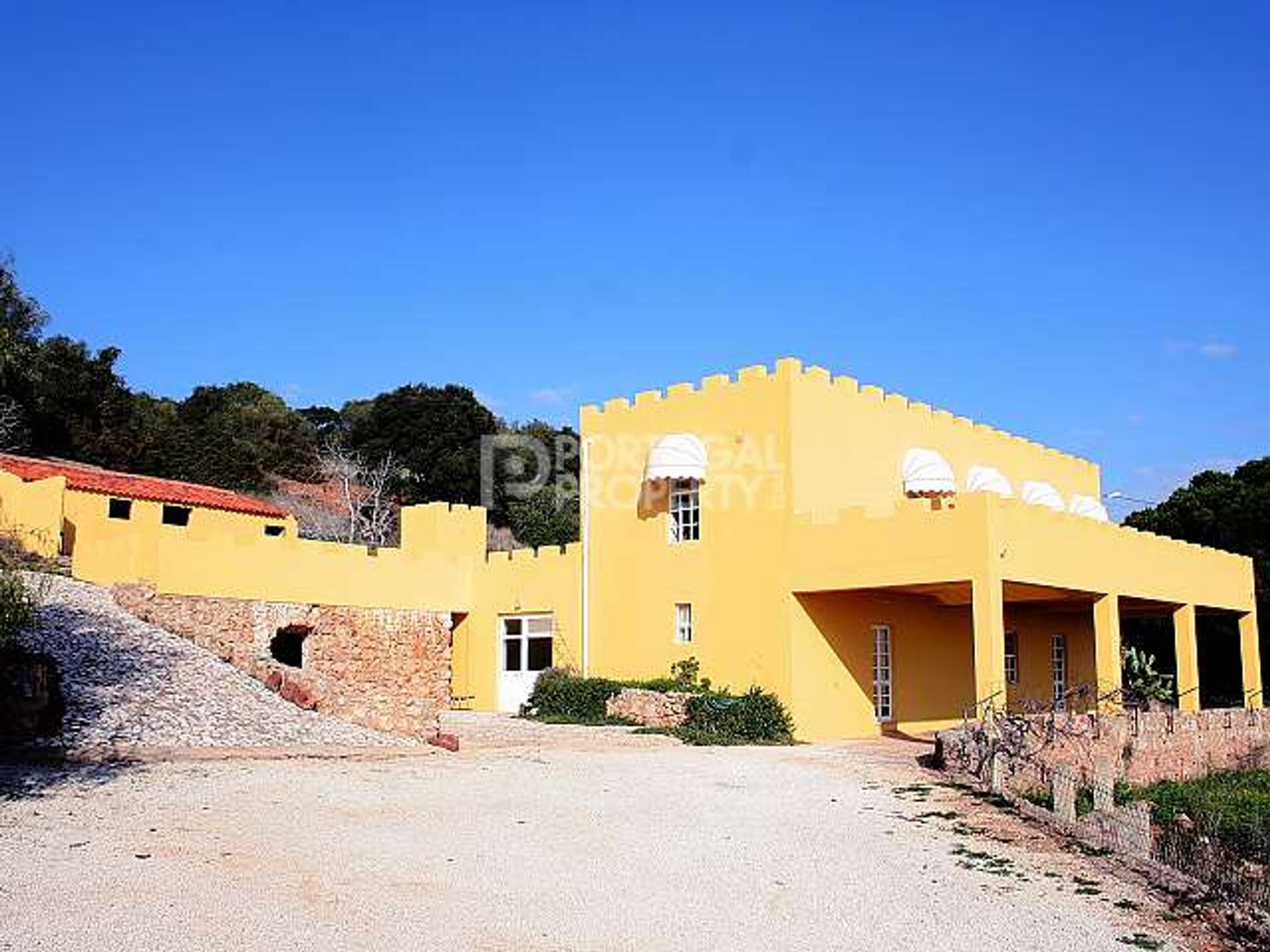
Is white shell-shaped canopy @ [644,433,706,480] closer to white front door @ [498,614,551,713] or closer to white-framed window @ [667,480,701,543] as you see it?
white-framed window @ [667,480,701,543]

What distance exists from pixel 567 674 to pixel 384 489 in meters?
30.5

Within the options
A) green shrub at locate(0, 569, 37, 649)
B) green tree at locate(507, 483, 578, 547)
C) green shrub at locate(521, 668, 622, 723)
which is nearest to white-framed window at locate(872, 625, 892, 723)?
green shrub at locate(521, 668, 622, 723)

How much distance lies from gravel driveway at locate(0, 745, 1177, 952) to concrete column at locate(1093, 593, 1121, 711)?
933 centimetres

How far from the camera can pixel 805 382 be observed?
82.1 feet

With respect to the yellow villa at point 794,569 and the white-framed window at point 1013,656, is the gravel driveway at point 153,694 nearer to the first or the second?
the yellow villa at point 794,569

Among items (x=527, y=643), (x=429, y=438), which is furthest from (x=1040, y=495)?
(x=429, y=438)

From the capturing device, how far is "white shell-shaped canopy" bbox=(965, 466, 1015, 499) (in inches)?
1096

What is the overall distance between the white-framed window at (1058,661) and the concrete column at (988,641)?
10.9 m

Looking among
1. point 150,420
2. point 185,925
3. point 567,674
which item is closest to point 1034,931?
point 185,925

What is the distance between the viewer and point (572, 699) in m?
26.4

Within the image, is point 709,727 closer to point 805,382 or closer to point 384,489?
point 805,382

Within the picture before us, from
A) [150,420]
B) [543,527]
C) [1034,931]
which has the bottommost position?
[1034,931]

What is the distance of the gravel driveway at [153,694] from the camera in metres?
16.7

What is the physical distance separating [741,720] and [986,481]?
8907mm
